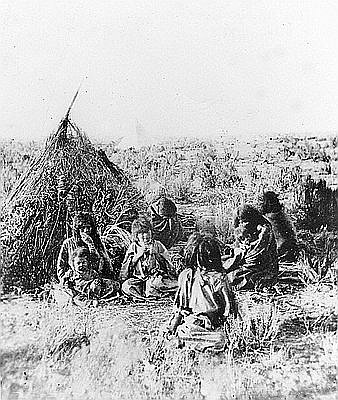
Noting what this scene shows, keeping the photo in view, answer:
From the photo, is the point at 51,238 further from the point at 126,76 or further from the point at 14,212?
the point at 126,76

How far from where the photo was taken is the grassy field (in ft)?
4.46

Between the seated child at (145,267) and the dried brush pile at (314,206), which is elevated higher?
the dried brush pile at (314,206)

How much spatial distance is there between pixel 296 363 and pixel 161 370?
1.07 ft

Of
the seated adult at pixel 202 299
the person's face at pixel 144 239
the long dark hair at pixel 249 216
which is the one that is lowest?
the seated adult at pixel 202 299

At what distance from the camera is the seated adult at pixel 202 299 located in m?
1.36

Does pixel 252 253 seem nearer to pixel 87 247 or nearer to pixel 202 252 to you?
pixel 202 252

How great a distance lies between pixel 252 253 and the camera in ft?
4.56

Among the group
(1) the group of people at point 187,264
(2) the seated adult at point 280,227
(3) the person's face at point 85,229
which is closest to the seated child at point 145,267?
(1) the group of people at point 187,264

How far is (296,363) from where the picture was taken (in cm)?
138

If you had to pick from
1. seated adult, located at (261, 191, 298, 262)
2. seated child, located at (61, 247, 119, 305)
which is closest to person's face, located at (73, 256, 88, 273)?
seated child, located at (61, 247, 119, 305)

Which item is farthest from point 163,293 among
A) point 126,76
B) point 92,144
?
point 126,76

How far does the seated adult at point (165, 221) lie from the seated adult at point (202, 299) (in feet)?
0.14

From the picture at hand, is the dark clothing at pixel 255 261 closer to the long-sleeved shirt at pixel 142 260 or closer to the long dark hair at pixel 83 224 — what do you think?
the long-sleeved shirt at pixel 142 260

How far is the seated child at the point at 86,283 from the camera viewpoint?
4.52 ft
